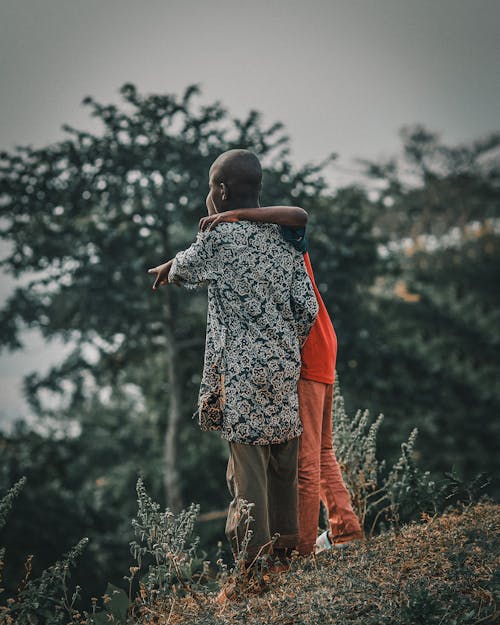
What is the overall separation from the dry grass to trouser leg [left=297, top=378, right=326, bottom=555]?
146 mm

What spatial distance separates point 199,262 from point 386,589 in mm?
1401

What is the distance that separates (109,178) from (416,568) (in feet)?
26.6

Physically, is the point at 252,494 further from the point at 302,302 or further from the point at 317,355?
the point at 302,302

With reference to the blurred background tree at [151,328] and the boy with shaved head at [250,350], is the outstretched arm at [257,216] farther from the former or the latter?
the blurred background tree at [151,328]

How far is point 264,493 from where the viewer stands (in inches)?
113

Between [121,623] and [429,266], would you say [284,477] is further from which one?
[429,266]

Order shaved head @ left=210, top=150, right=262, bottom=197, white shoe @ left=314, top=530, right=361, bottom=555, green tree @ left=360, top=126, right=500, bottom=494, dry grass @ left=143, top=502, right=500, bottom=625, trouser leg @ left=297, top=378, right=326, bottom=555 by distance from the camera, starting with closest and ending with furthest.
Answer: dry grass @ left=143, top=502, right=500, bottom=625 → shaved head @ left=210, top=150, right=262, bottom=197 → trouser leg @ left=297, top=378, right=326, bottom=555 → white shoe @ left=314, top=530, right=361, bottom=555 → green tree @ left=360, top=126, right=500, bottom=494

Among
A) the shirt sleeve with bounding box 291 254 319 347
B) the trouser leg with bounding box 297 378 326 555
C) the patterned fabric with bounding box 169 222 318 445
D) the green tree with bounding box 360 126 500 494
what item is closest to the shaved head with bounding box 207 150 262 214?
the patterned fabric with bounding box 169 222 318 445

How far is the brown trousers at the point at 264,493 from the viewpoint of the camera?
285 cm

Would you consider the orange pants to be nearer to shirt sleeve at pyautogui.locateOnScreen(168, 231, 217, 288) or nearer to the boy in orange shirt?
the boy in orange shirt

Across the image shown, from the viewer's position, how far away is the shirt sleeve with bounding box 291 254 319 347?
300 centimetres

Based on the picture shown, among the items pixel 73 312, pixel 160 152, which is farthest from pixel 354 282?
pixel 73 312

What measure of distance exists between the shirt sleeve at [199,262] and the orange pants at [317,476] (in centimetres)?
63

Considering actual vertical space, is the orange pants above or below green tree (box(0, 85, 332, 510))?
below
